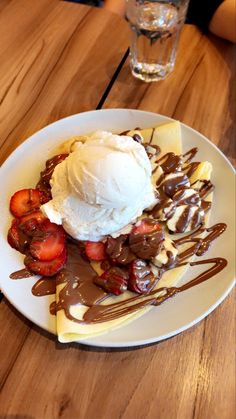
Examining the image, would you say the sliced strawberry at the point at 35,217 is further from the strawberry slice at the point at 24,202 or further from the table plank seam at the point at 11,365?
the table plank seam at the point at 11,365

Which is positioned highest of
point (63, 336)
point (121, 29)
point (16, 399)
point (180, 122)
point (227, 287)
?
point (121, 29)

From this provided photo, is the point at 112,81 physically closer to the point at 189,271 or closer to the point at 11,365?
the point at 189,271

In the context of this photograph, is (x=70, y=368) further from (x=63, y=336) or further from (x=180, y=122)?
(x=180, y=122)

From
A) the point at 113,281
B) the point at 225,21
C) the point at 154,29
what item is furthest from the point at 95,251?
the point at 225,21

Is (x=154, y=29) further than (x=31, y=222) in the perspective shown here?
Yes

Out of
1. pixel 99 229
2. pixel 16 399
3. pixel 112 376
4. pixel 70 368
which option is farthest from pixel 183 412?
pixel 99 229

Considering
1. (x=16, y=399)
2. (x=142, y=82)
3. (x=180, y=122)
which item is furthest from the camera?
(x=142, y=82)
